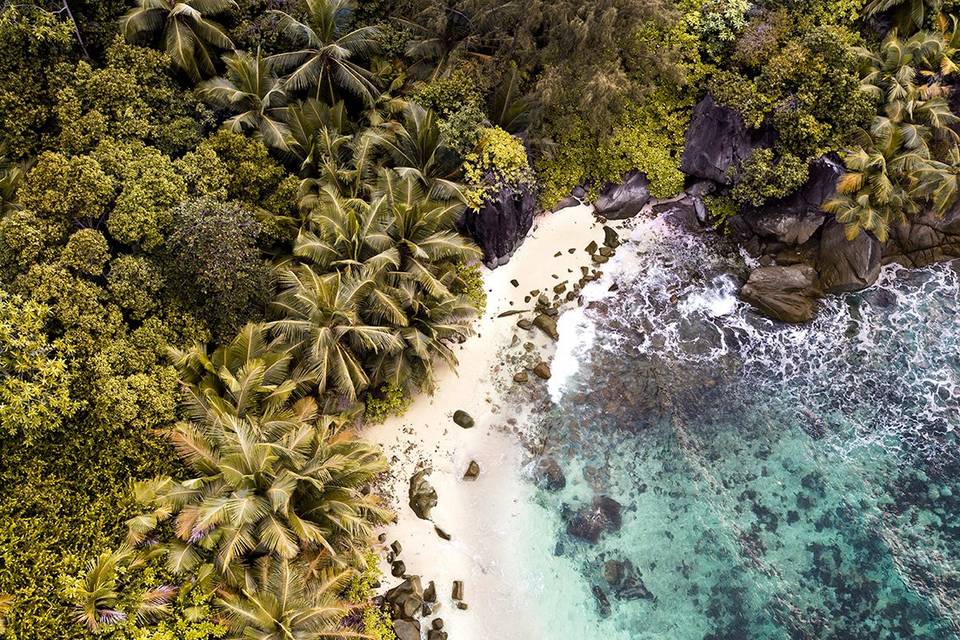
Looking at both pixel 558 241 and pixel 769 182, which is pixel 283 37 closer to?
pixel 558 241

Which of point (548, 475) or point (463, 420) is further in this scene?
point (463, 420)

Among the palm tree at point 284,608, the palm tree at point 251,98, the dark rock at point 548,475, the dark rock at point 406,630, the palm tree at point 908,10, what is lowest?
the dark rock at point 406,630

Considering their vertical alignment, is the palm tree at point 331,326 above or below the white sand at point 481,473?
above

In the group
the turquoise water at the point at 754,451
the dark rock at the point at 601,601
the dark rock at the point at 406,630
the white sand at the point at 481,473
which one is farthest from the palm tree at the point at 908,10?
the dark rock at the point at 406,630

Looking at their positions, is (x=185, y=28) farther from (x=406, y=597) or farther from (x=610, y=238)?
(x=406, y=597)

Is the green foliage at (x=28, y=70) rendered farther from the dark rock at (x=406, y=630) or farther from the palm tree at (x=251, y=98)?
the dark rock at (x=406, y=630)

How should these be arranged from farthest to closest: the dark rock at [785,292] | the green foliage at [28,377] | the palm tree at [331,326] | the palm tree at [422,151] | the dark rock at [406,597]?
the dark rock at [785,292] < the palm tree at [422,151] < the dark rock at [406,597] < the palm tree at [331,326] < the green foliage at [28,377]

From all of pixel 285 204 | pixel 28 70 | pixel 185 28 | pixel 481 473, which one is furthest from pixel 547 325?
pixel 28 70

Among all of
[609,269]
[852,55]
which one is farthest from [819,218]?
[609,269]
